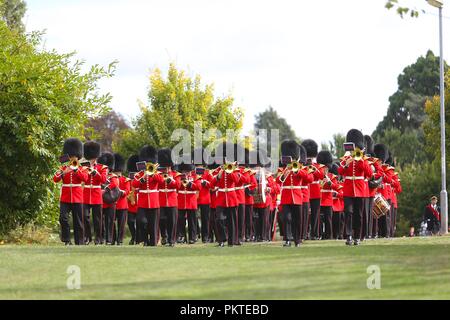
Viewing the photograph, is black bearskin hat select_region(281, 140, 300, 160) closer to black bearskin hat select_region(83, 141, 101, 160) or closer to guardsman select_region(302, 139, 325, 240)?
guardsman select_region(302, 139, 325, 240)

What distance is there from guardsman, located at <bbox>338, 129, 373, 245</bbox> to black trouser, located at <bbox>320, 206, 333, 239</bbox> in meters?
6.22

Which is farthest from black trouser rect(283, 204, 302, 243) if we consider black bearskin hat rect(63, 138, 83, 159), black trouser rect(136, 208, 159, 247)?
black bearskin hat rect(63, 138, 83, 159)

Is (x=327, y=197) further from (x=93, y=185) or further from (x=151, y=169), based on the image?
(x=151, y=169)

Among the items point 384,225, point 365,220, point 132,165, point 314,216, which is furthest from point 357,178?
point 132,165

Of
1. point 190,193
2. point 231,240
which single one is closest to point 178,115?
point 190,193

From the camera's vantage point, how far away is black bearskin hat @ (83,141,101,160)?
26047 mm

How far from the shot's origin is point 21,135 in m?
25.2

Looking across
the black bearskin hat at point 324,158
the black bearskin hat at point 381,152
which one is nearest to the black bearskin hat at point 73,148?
the black bearskin hat at point 324,158

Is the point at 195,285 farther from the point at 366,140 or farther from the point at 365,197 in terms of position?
the point at 366,140

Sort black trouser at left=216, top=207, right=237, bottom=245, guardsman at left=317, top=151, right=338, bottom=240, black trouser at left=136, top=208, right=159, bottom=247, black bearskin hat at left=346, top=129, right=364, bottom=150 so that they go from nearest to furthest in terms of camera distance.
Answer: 1. black bearskin hat at left=346, top=129, right=364, bottom=150
2. black trouser at left=216, top=207, right=237, bottom=245
3. black trouser at left=136, top=208, right=159, bottom=247
4. guardsman at left=317, top=151, right=338, bottom=240

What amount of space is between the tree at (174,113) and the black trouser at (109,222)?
1643cm

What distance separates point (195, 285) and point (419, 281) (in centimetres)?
282

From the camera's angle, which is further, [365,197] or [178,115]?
[178,115]
